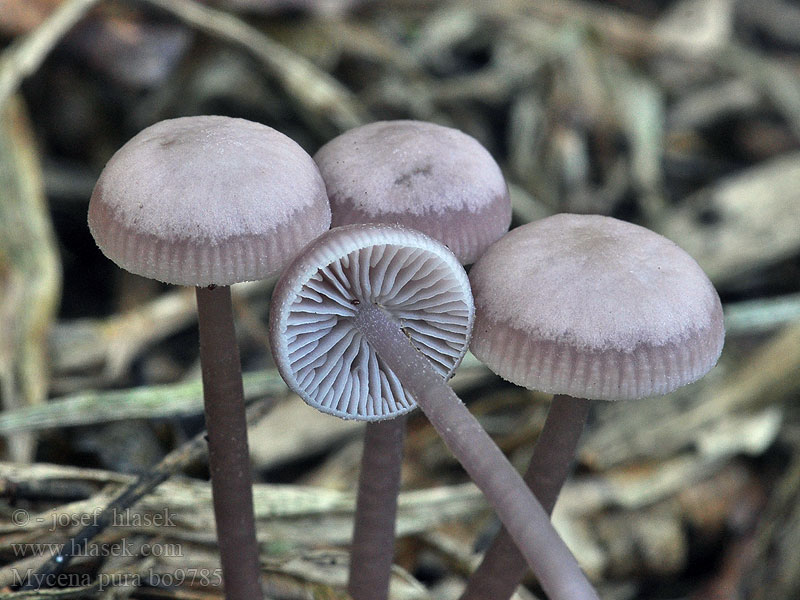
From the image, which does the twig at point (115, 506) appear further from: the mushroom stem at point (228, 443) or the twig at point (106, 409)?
the twig at point (106, 409)

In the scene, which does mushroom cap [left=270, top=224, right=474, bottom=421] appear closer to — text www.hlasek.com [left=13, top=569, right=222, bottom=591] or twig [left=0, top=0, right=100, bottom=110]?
text www.hlasek.com [left=13, top=569, right=222, bottom=591]

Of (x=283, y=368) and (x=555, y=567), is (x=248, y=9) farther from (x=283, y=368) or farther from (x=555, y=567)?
(x=555, y=567)

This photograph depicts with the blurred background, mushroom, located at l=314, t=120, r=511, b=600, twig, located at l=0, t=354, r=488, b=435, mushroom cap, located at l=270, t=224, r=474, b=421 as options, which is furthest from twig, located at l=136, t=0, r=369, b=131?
mushroom cap, located at l=270, t=224, r=474, b=421

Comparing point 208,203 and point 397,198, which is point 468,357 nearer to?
point 397,198

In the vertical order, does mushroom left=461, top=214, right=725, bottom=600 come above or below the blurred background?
below

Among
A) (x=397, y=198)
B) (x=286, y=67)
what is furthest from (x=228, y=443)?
(x=286, y=67)

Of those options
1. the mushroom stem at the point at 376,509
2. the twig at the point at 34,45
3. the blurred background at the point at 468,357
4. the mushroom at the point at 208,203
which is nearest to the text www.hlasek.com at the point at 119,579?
the blurred background at the point at 468,357
